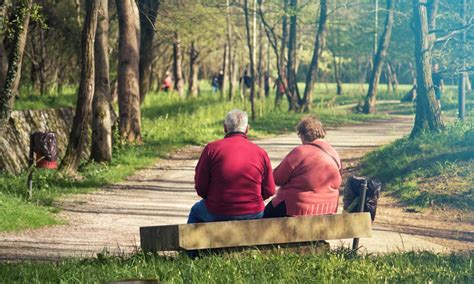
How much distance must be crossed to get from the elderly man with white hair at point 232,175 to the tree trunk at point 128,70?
16451mm

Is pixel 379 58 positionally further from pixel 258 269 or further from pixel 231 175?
pixel 258 269

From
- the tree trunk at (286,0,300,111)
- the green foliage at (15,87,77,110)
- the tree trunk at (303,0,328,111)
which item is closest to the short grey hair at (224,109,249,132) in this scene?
the green foliage at (15,87,77,110)

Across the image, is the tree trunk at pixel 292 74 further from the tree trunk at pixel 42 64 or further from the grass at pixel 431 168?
the grass at pixel 431 168

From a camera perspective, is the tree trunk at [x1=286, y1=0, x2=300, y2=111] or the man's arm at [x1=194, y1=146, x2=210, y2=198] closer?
the man's arm at [x1=194, y1=146, x2=210, y2=198]

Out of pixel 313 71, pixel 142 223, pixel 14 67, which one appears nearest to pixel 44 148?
pixel 14 67

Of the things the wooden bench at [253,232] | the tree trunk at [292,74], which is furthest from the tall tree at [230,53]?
the wooden bench at [253,232]

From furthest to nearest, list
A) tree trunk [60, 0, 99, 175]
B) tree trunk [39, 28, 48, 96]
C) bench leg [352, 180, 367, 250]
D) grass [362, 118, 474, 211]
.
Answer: tree trunk [39, 28, 48, 96] → tree trunk [60, 0, 99, 175] → grass [362, 118, 474, 211] → bench leg [352, 180, 367, 250]

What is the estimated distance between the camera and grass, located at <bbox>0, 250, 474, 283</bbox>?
8.48 meters

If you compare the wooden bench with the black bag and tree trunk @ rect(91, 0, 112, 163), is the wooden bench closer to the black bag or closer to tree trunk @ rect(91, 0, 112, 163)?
the black bag

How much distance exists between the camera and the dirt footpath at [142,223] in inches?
512

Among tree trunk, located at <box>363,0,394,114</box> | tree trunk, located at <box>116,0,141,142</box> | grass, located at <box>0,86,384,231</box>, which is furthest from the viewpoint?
tree trunk, located at <box>363,0,394,114</box>

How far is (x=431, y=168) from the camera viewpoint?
20.0 meters

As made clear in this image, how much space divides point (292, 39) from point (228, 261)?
38027 millimetres

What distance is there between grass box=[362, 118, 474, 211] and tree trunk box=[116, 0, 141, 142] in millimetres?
5717
